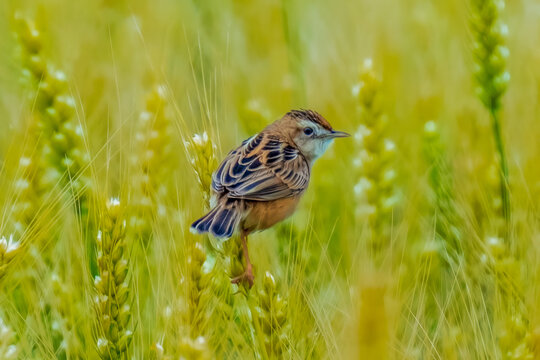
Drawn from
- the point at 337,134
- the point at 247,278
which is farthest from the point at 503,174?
the point at 247,278

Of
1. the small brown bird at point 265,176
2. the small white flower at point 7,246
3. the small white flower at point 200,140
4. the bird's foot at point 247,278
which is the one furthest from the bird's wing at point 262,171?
the small white flower at point 7,246

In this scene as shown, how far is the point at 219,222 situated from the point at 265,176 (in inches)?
15.6

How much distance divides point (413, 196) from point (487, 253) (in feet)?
0.91

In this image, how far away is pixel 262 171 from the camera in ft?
7.57

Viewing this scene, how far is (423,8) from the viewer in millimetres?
2662

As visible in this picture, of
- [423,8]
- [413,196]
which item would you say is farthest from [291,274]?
[423,8]

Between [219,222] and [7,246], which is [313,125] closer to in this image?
[219,222]

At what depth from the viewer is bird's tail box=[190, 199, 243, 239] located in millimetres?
1819

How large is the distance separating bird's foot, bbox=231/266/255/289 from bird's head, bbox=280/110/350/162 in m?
0.70

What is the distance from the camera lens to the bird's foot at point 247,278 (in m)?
1.85

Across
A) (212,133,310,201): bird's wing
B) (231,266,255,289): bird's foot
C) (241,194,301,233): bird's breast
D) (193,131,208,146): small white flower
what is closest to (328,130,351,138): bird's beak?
(212,133,310,201): bird's wing

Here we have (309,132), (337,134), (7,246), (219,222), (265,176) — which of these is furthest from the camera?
(309,132)

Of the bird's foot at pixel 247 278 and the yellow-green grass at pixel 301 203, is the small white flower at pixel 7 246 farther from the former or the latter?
the bird's foot at pixel 247 278

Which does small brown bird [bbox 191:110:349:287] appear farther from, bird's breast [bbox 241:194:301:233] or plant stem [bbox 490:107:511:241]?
plant stem [bbox 490:107:511:241]
